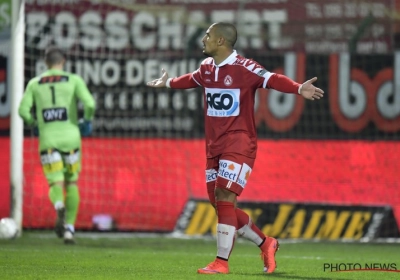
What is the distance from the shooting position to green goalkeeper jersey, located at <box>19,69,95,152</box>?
A: 11523 mm

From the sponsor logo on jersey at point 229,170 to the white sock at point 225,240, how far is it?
31 centimetres

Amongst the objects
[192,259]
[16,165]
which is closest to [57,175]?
[16,165]

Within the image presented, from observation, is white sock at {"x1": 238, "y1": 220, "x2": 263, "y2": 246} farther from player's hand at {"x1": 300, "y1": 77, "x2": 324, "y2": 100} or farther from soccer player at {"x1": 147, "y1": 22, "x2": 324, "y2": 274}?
player's hand at {"x1": 300, "y1": 77, "x2": 324, "y2": 100}

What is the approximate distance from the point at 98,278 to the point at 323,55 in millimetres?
6621

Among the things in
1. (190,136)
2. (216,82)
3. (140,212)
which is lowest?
(140,212)

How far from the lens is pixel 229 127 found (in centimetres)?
802

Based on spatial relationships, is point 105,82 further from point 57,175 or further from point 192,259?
point 192,259

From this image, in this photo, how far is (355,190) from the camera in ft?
43.1

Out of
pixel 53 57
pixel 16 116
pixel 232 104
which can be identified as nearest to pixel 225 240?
pixel 232 104

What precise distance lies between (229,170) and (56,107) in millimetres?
4142

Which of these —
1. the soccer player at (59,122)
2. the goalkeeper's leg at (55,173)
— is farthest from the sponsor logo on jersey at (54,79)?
the goalkeeper's leg at (55,173)

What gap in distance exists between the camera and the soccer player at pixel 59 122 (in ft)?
37.8

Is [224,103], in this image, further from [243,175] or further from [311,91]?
[311,91]

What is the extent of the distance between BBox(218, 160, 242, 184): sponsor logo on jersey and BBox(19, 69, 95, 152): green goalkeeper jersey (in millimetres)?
3856
